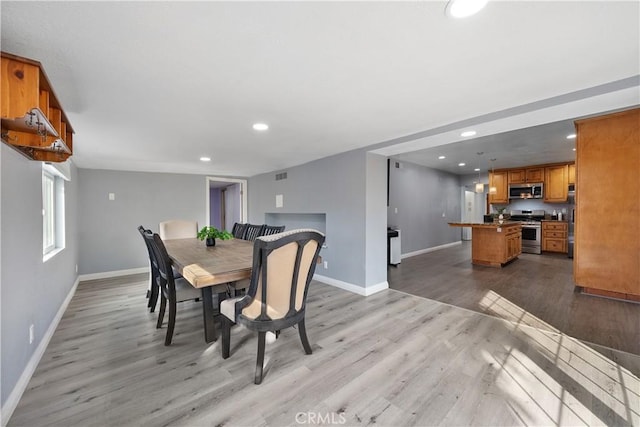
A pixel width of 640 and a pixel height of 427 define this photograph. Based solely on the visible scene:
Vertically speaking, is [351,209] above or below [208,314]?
above

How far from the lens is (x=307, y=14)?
1.17 metres

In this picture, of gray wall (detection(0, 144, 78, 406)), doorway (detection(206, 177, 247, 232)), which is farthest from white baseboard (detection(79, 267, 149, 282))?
gray wall (detection(0, 144, 78, 406))

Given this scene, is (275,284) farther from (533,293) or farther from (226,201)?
(226,201)

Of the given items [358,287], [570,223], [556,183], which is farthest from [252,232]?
[570,223]

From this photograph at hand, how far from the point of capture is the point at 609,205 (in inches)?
127

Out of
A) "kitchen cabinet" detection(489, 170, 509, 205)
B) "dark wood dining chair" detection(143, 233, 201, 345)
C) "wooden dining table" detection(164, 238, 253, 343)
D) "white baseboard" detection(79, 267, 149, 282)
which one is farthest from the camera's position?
"kitchen cabinet" detection(489, 170, 509, 205)

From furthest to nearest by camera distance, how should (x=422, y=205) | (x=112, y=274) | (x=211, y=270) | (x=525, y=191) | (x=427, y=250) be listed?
(x=427, y=250) → (x=422, y=205) → (x=525, y=191) → (x=112, y=274) → (x=211, y=270)

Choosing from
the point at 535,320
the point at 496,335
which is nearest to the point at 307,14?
the point at 496,335

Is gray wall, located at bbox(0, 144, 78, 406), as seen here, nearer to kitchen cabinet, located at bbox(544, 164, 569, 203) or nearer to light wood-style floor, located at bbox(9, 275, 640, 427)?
light wood-style floor, located at bbox(9, 275, 640, 427)

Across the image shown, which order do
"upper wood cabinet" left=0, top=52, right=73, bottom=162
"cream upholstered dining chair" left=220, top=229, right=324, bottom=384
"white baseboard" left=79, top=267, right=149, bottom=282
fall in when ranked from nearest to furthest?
1. "upper wood cabinet" left=0, top=52, right=73, bottom=162
2. "cream upholstered dining chair" left=220, top=229, right=324, bottom=384
3. "white baseboard" left=79, top=267, right=149, bottom=282

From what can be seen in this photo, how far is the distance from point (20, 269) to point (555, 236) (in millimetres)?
9156

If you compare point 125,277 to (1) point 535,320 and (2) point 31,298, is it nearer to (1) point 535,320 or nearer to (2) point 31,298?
(2) point 31,298

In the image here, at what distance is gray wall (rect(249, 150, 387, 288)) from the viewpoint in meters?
3.66

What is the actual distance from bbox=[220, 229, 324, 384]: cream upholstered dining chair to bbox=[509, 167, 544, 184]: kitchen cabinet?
727cm
